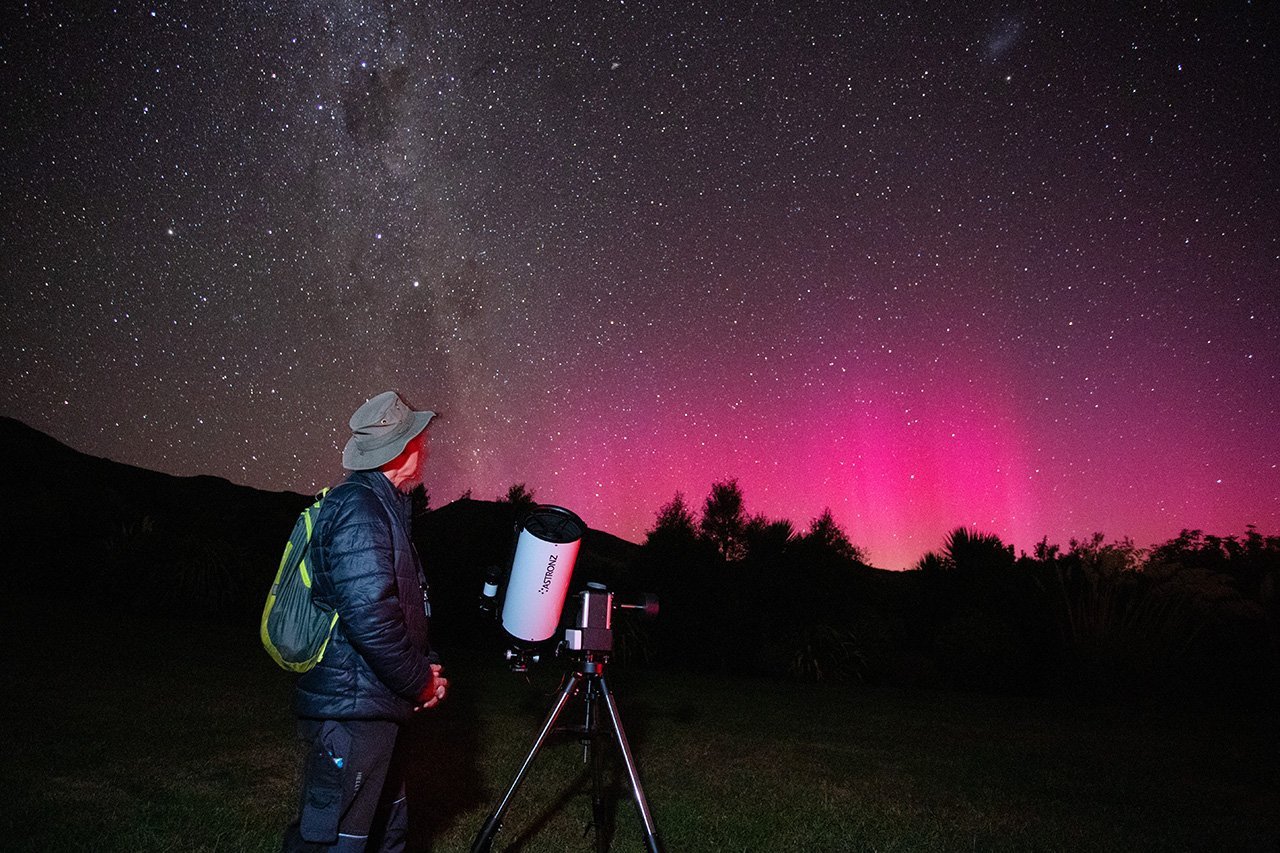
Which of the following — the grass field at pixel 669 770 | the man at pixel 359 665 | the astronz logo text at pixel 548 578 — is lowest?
the grass field at pixel 669 770

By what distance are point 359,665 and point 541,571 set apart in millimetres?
874

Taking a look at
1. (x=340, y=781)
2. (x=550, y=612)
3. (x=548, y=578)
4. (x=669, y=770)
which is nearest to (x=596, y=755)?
(x=550, y=612)

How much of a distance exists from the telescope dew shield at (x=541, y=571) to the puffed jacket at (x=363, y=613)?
27.0 inches

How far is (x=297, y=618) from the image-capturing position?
236 centimetres

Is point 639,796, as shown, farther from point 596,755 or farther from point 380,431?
point 380,431

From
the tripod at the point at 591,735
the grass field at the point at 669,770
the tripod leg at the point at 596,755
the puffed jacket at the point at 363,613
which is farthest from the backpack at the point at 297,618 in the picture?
the grass field at the point at 669,770

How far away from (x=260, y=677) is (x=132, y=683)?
1283mm

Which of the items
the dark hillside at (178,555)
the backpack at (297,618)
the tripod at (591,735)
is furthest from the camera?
the dark hillside at (178,555)

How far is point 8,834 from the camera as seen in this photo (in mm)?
3502

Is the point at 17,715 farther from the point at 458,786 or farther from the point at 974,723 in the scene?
the point at 974,723

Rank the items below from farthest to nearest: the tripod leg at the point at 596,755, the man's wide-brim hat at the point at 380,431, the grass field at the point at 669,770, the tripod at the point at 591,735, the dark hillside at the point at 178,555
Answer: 1. the dark hillside at the point at 178,555
2. the grass field at the point at 669,770
3. the tripod leg at the point at 596,755
4. the tripod at the point at 591,735
5. the man's wide-brim hat at the point at 380,431

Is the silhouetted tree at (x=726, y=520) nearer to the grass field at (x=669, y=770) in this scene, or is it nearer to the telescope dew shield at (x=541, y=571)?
the grass field at (x=669, y=770)

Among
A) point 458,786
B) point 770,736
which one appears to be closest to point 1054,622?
point 770,736

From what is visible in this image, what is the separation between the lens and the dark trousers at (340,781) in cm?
226
